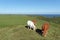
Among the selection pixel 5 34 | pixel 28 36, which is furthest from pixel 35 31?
pixel 5 34

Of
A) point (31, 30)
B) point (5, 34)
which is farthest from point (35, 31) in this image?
point (5, 34)

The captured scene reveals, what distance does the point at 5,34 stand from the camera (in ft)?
92.3

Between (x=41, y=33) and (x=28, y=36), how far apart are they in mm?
3615

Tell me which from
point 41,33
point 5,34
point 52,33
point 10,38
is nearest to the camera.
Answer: point 10,38

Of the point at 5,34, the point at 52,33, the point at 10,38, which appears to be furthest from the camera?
the point at 52,33

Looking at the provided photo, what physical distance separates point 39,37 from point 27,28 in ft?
13.0

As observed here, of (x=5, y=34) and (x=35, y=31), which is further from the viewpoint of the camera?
(x=35, y=31)

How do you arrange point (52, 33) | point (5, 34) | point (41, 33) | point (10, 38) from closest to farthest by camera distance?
point (10, 38)
point (5, 34)
point (41, 33)
point (52, 33)

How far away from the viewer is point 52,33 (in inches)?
1259

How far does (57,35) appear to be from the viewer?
31.6 m

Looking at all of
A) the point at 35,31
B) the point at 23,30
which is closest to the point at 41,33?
the point at 35,31

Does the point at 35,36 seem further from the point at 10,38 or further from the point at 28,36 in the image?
the point at 10,38

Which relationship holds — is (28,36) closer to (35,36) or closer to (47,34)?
(35,36)

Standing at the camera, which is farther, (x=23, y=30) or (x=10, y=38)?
(x=23, y=30)
